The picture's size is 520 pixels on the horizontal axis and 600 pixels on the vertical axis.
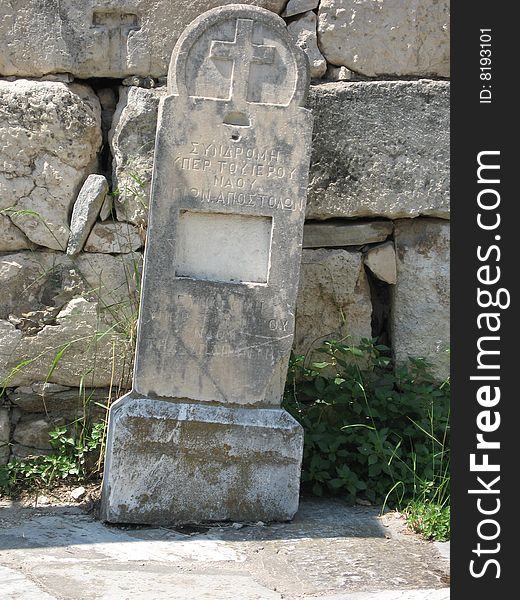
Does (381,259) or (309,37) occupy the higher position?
(309,37)

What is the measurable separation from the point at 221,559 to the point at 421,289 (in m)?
1.64

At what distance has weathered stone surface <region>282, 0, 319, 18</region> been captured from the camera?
4312 mm

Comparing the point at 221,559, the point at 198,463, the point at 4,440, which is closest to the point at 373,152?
the point at 198,463

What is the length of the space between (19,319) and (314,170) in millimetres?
1466

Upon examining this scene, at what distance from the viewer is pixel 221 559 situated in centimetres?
346

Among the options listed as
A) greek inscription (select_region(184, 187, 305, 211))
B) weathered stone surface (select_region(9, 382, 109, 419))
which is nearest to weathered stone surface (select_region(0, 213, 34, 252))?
weathered stone surface (select_region(9, 382, 109, 419))

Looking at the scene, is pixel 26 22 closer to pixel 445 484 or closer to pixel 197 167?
pixel 197 167

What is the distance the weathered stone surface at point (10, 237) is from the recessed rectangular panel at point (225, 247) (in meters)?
0.84

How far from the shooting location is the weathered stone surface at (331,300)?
4387 millimetres

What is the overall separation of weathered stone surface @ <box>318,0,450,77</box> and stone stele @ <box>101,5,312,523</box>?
511mm

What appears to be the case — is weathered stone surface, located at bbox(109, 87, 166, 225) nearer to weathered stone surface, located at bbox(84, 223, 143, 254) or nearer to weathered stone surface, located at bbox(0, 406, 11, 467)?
weathered stone surface, located at bbox(84, 223, 143, 254)

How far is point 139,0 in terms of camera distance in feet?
13.9

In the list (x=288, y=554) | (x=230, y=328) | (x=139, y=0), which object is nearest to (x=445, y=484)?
(x=288, y=554)

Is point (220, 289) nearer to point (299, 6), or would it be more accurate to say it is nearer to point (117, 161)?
point (117, 161)
